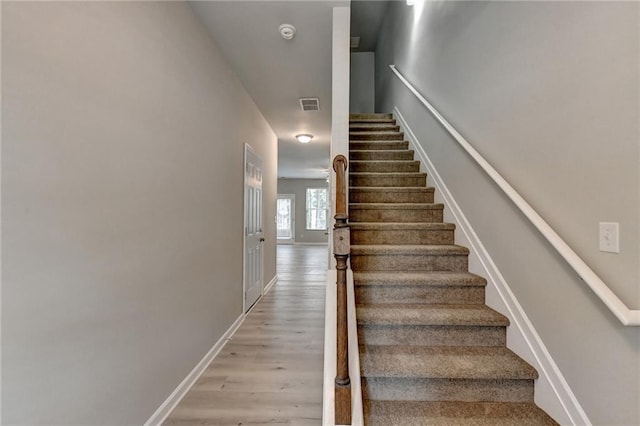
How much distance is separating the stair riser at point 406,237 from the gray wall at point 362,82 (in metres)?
4.56

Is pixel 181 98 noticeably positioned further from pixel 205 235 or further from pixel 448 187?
pixel 448 187

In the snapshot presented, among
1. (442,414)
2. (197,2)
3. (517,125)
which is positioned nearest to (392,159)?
(517,125)

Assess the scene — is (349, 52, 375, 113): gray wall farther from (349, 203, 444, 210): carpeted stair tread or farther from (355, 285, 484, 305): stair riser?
(355, 285, 484, 305): stair riser

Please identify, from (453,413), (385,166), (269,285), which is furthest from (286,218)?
(453,413)

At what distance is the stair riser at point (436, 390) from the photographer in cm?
151

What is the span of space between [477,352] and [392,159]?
7.73 feet

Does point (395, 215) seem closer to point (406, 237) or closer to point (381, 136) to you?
point (406, 237)

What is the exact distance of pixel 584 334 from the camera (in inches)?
49.4

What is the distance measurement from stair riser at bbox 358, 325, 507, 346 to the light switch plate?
795 mm

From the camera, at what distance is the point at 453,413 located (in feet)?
4.68

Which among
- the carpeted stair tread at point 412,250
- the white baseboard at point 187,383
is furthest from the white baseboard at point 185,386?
the carpeted stair tread at point 412,250

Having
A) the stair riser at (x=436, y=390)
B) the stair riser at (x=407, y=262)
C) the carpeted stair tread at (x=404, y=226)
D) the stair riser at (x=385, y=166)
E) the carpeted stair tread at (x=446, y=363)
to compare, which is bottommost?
the stair riser at (x=436, y=390)

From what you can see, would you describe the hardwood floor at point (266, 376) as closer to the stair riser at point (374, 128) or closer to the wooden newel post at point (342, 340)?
the wooden newel post at point (342, 340)

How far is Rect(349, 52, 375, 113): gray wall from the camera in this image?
638 centimetres
